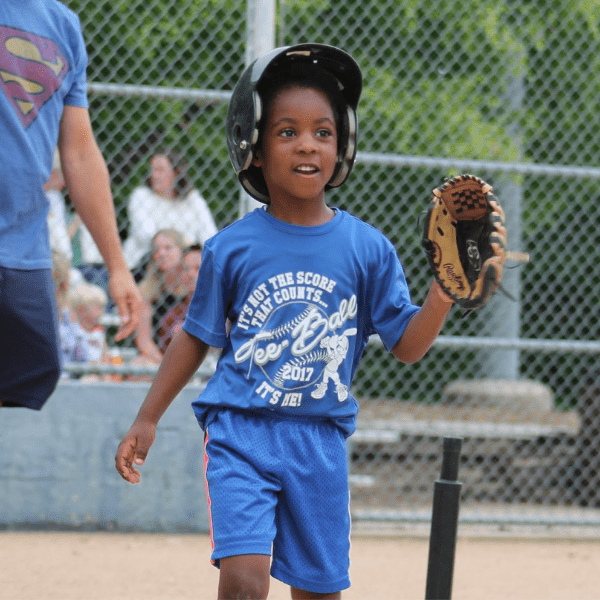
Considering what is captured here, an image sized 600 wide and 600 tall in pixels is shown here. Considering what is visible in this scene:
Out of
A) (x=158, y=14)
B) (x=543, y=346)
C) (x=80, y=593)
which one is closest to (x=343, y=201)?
(x=158, y=14)

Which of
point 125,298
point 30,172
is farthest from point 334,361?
point 30,172

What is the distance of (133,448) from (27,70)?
106 centimetres

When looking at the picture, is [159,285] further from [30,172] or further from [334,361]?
[334,361]

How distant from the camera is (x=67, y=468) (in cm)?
562

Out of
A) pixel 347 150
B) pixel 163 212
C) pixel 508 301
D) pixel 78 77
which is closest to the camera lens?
pixel 347 150

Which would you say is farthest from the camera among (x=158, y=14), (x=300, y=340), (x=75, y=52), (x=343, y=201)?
(x=343, y=201)

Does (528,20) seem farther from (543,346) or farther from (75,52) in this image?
(75,52)

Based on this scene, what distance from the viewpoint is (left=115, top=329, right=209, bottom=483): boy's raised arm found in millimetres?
2844

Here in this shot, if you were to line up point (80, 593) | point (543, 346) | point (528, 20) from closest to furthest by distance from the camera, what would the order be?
point (80, 593)
point (543, 346)
point (528, 20)

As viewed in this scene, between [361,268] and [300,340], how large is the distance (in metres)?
0.27

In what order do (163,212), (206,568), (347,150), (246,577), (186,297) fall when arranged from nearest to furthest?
(246,577)
(347,150)
(206,568)
(186,297)
(163,212)

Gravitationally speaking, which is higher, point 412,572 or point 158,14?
point 158,14

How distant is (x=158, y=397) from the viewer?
2.89 meters

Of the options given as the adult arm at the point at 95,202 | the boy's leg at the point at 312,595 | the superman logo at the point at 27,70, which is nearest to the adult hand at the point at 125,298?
the adult arm at the point at 95,202
